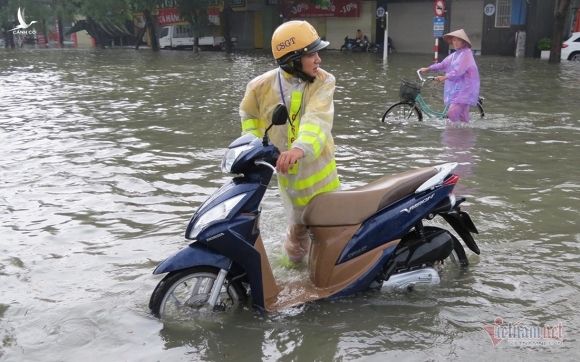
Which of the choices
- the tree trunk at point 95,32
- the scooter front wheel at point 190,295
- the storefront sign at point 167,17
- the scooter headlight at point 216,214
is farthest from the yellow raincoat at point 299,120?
the tree trunk at point 95,32

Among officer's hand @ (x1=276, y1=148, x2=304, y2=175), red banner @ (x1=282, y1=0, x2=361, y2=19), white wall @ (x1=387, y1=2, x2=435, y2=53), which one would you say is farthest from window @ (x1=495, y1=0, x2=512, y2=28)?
officer's hand @ (x1=276, y1=148, x2=304, y2=175)

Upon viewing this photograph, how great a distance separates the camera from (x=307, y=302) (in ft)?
11.5

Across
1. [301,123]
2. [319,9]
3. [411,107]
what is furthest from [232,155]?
[319,9]

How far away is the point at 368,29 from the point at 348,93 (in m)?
20.5

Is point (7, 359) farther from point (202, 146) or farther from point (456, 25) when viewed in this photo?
point (456, 25)

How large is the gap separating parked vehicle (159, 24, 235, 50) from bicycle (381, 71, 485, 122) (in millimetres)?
28685

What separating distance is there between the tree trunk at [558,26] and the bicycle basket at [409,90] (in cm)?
1286

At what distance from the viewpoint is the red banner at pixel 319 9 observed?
33062 mm

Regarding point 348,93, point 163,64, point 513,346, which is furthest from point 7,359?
point 163,64

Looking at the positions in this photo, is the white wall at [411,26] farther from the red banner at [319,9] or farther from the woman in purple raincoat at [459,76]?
the woman in purple raincoat at [459,76]

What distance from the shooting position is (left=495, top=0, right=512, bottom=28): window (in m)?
26.4

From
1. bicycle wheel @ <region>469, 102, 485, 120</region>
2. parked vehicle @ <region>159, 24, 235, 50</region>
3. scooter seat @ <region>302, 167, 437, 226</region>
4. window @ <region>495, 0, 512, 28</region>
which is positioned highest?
window @ <region>495, 0, 512, 28</region>

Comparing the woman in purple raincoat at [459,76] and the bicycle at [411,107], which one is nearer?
the woman in purple raincoat at [459,76]

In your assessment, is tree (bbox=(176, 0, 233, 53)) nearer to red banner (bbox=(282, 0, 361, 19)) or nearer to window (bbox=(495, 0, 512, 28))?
red banner (bbox=(282, 0, 361, 19))
